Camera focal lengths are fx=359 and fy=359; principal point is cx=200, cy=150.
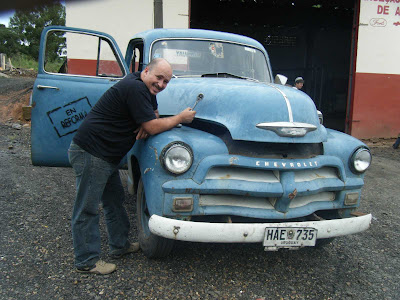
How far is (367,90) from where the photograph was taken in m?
9.23

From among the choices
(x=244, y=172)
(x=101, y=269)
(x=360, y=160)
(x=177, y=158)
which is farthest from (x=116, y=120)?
(x=360, y=160)

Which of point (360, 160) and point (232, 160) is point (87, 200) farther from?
point (360, 160)

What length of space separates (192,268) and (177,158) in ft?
3.28

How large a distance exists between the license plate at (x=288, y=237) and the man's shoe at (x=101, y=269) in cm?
122

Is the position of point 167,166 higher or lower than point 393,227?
higher

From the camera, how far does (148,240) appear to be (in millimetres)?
2916

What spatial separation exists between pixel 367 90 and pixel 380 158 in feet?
7.11

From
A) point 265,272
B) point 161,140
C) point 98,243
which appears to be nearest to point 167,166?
point 161,140

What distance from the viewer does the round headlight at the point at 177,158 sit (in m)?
2.46

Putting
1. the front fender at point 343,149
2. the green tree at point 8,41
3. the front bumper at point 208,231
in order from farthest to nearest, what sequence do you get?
the green tree at point 8,41 → the front fender at point 343,149 → the front bumper at point 208,231

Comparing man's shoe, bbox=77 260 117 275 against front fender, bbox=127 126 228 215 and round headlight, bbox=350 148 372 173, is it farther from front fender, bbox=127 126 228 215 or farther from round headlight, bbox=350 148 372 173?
round headlight, bbox=350 148 372 173

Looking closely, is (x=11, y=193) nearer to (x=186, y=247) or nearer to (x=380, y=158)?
(x=186, y=247)

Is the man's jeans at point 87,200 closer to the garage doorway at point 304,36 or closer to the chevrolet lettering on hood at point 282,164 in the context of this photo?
the chevrolet lettering on hood at point 282,164

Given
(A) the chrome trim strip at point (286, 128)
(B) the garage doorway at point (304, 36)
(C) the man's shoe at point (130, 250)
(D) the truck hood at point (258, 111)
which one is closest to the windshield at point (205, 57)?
(D) the truck hood at point (258, 111)
